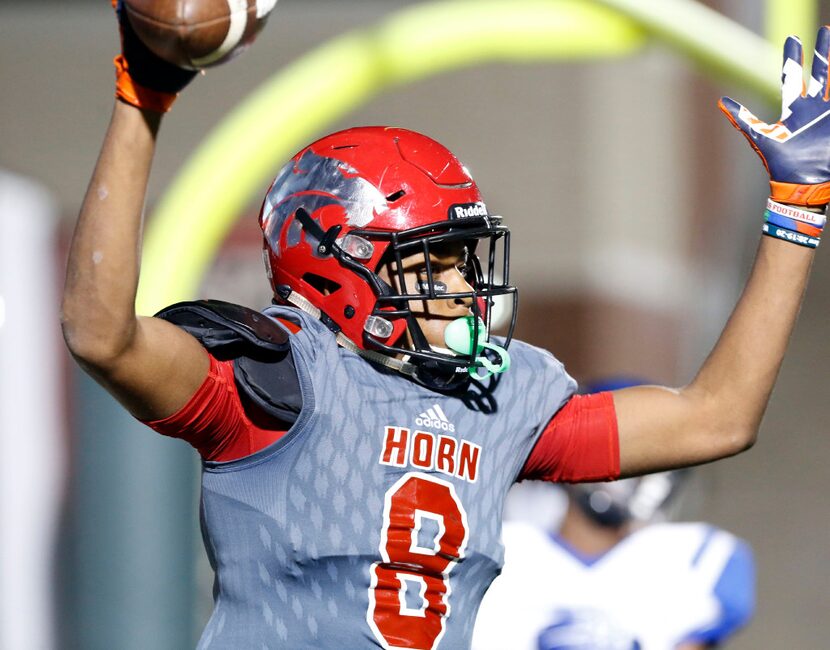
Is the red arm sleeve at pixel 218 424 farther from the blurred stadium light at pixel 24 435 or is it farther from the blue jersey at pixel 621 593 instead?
the blurred stadium light at pixel 24 435

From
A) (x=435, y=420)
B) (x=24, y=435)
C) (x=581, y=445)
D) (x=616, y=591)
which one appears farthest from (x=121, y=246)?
(x=24, y=435)

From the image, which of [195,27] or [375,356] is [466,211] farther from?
[195,27]

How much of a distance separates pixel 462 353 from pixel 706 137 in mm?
8841

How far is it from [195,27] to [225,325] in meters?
0.44

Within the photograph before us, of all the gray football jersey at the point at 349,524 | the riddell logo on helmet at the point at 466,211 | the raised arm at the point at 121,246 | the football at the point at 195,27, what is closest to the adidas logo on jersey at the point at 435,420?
the gray football jersey at the point at 349,524

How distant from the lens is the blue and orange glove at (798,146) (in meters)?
2.18

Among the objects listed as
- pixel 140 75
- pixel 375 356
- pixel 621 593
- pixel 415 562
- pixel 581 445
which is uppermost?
pixel 140 75

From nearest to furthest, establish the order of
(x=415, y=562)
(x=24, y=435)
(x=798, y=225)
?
1. (x=415, y=562)
2. (x=798, y=225)
3. (x=24, y=435)

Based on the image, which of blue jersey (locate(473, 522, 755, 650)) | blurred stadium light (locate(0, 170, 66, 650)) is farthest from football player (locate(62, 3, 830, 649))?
blurred stadium light (locate(0, 170, 66, 650))

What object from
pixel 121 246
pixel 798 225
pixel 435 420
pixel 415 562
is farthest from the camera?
pixel 798 225

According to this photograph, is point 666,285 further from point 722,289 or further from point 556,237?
point 722,289

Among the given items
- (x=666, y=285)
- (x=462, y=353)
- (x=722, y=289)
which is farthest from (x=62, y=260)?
(x=462, y=353)

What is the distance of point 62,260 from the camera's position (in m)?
7.84

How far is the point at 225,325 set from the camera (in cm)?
188
